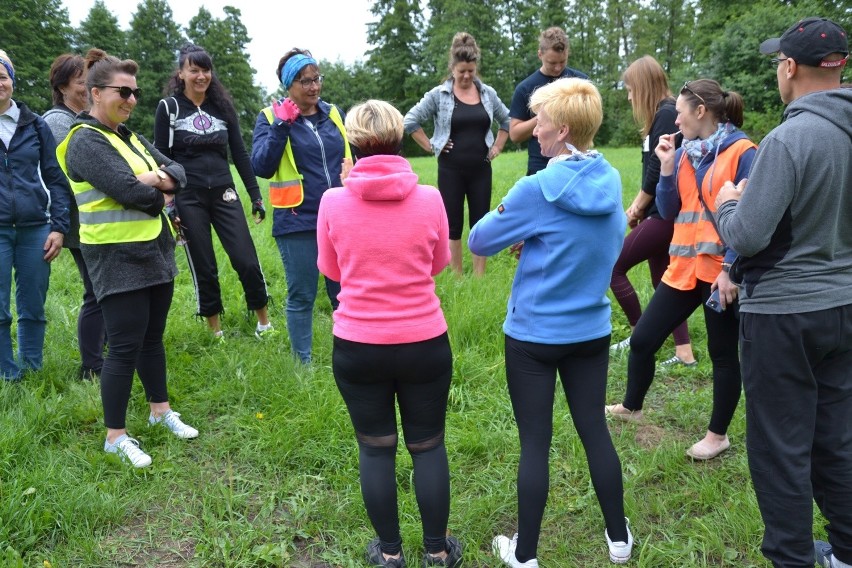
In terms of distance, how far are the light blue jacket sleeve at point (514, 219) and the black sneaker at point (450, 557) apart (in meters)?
1.32

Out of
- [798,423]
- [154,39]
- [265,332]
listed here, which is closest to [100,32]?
[154,39]

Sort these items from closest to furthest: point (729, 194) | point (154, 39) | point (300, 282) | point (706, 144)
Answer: point (729, 194) → point (706, 144) → point (300, 282) → point (154, 39)

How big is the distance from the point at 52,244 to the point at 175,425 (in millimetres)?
1635

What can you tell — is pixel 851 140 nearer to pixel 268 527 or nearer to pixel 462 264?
pixel 268 527

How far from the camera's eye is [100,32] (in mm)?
43469

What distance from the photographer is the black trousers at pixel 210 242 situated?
16.1 feet

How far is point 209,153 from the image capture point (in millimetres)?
4859

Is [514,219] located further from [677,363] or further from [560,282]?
[677,363]

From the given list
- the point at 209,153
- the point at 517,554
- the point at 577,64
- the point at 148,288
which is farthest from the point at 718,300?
the point at 577,64

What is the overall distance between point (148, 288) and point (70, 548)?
1336mm

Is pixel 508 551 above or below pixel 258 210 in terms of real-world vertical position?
below

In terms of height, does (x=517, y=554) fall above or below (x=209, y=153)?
below

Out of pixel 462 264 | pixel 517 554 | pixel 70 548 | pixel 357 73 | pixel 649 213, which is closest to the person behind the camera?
pixel 517 554

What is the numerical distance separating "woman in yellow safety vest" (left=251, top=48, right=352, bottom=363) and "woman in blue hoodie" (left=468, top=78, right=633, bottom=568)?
210cm
